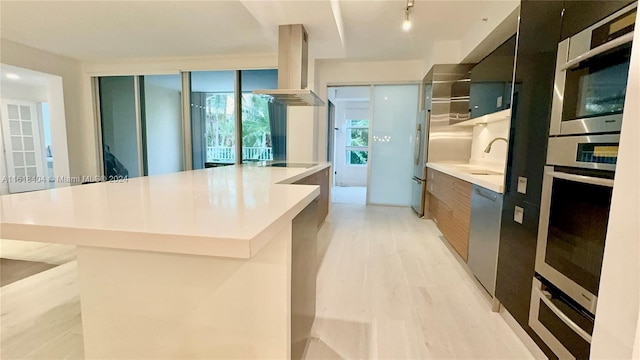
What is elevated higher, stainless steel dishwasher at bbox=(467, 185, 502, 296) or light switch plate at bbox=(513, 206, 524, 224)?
light switch plate at bbox=(513, 206, 524, 224)

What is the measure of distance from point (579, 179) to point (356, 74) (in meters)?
4.35

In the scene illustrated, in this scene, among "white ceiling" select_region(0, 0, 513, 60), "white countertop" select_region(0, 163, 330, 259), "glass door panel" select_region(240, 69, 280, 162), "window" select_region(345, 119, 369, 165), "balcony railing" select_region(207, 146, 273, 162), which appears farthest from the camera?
"window" select_region(345, 119, 369, 165)

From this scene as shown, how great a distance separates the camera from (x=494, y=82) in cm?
264

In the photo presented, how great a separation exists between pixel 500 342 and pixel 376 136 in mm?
4020

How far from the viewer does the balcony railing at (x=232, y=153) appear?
204 inches

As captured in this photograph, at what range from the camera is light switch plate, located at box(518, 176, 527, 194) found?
160 cm

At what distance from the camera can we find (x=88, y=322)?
1.20 m

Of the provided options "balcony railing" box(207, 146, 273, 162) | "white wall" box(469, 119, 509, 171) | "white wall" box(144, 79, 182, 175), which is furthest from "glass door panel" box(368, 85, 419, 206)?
"white wall" box(144, 79, 182, 175)

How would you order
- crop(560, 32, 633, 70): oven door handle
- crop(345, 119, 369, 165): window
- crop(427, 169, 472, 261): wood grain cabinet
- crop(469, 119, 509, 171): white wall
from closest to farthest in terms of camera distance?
crop(560, 32, 633, 70): oven door handle
crop(427, 169, 472, 261): wood grain cabinet
crop(469, 119, 509, 171): white wall
crop(345, 119, 369, 165): window

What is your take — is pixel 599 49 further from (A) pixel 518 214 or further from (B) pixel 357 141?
(B) pixel 357 141

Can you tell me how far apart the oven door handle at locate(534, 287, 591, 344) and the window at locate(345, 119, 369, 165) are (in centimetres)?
702

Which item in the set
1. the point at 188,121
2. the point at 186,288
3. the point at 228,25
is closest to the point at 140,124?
the point at 188,121

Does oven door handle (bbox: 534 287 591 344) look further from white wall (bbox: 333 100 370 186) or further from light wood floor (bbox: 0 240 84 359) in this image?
white wall (bbox: 333 100 370 186)

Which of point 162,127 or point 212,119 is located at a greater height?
point 212,119
